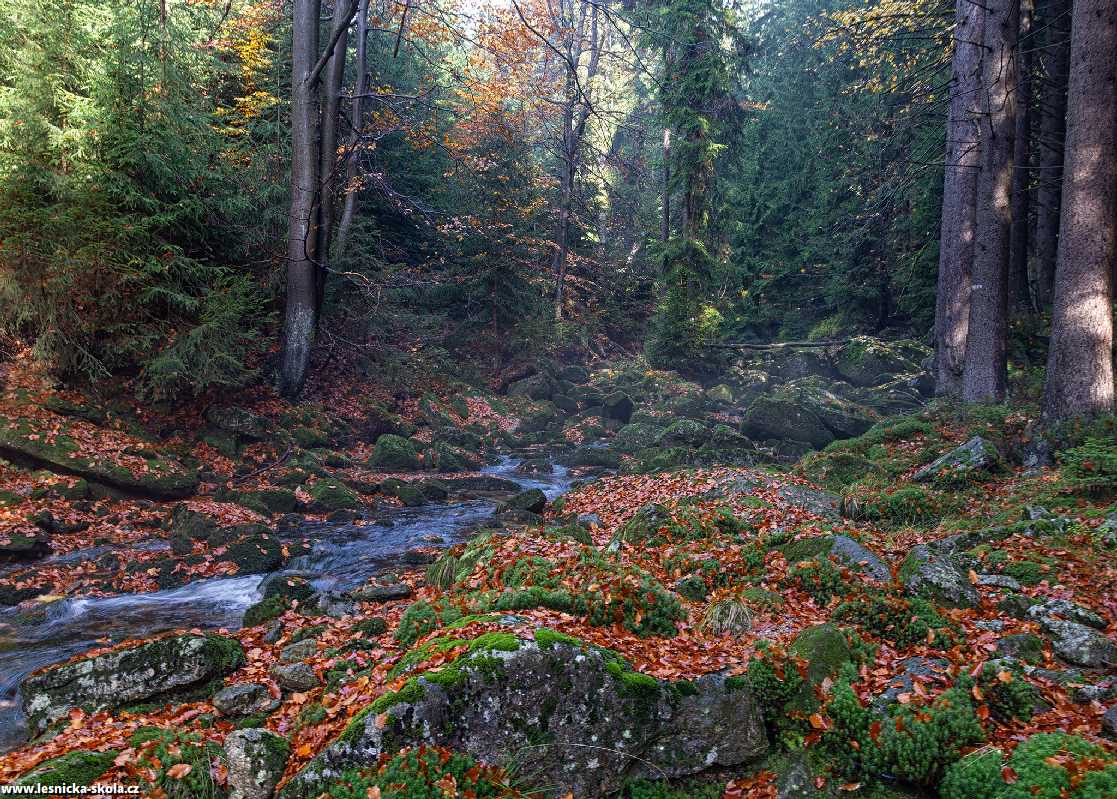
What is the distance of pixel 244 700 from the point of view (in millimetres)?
5141

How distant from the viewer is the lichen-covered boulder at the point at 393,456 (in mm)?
16078

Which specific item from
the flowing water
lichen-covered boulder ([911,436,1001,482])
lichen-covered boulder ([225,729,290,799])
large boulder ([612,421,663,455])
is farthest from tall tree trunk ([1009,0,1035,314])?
lichen-covered boulder ([225,729,290,799])

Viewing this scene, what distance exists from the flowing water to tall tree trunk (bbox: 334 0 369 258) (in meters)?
8.99

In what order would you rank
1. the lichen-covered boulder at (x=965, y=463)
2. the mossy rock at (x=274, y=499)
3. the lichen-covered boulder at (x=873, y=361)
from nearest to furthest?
the lichen-covered boulder at (x=965, y=463) < the mossy rock at (x=274, y=499) < the lichen-covered boulder at (x=873, y=361)

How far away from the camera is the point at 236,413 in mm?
14406

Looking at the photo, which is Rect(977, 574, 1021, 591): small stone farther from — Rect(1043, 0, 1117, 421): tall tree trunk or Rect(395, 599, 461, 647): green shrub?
Answer: Rect(395, 599, 461, 647): green shrub

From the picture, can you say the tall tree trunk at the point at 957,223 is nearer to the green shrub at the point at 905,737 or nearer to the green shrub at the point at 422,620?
the green shrub at the point at 905,737

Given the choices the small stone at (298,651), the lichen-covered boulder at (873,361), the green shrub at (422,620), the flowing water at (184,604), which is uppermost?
the lichen-covered boulder at (873,361)

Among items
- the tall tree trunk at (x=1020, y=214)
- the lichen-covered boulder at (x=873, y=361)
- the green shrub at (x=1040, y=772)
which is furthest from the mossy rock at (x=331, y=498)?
the lichen-covered boulder at (x=873, y=361)

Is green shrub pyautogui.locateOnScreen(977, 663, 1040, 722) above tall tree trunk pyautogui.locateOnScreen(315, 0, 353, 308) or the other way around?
the other way around

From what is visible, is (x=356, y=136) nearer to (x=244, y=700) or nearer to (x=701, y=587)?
(x=701, y=587)

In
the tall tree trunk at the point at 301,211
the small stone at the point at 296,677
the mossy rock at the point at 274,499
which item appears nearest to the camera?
the small stone at the point at 296,677

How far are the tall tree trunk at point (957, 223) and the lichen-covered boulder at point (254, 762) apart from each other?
47.6 feet

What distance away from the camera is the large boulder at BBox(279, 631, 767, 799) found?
4133mm
